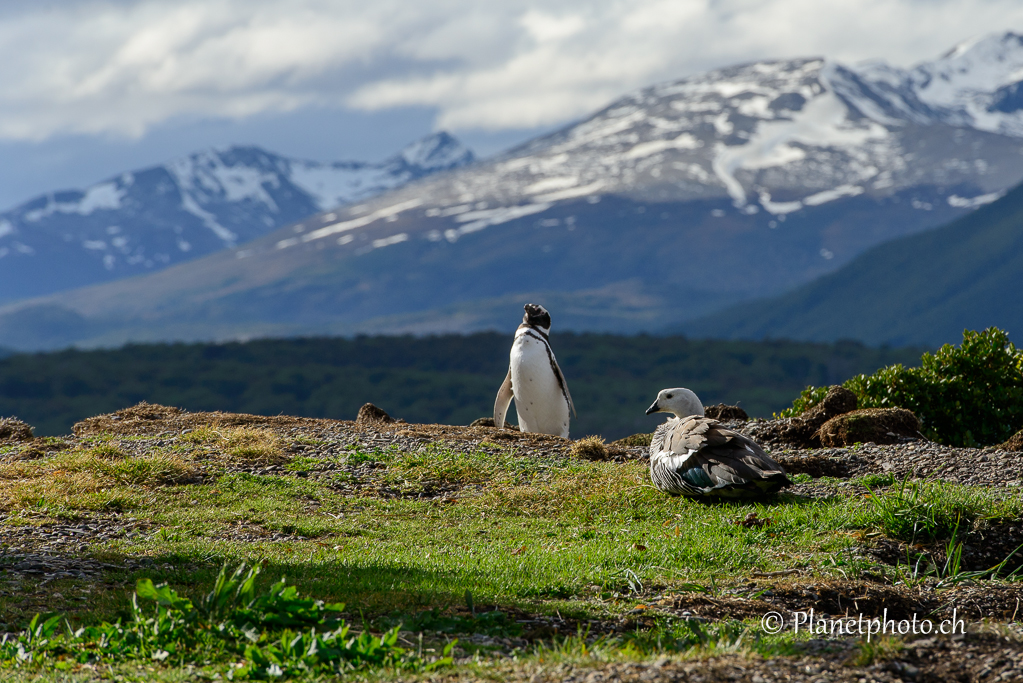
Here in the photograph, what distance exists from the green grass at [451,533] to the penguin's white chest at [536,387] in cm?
399

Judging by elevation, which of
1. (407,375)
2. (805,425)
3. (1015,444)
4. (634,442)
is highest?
(634,442)

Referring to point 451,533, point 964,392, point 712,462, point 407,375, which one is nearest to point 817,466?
point 712,462

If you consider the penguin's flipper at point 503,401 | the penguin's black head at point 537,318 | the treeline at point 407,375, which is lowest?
the treeline at point 407,375

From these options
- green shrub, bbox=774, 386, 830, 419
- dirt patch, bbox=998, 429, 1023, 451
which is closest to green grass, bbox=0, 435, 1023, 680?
dirt patch, bbox=998, 429, 1023, 451

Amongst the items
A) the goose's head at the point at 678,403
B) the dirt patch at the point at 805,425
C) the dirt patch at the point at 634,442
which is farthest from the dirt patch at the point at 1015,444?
the dirt patch at the point at 634,442

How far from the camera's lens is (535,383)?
1842cm

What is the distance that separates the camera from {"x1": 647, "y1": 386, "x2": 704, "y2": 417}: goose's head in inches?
551

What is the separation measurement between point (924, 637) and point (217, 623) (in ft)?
15.0

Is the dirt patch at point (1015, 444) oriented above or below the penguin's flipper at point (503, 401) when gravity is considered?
below

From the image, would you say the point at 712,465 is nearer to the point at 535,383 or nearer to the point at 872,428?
the point at 872,428

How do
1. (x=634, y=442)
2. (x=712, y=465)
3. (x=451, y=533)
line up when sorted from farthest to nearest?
(x=634, y=442)
(x=712, y=465)
(x=451, y=533)

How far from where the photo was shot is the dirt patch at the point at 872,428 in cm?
1409

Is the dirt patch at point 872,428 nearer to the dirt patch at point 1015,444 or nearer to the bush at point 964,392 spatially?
the dirt patch at point 1015,444

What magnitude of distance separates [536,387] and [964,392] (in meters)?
7.11
